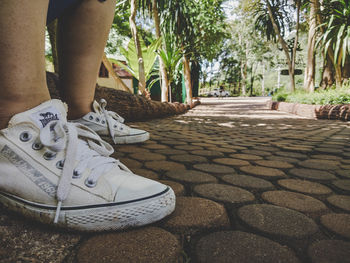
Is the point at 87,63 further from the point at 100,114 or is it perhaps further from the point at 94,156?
the point at 94,156

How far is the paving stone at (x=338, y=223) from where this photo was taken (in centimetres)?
62

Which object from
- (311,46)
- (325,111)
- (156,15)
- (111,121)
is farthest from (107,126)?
(311,46)

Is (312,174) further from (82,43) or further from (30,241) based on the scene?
(82,43)

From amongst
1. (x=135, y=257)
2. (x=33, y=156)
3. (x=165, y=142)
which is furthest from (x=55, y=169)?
(x=165, y=142)

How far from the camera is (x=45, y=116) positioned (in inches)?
26.1

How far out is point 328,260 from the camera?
1.63 feet

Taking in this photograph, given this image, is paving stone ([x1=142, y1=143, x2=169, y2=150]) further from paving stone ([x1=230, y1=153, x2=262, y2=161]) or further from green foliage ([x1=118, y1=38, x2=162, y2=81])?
green foliage ([x1=118, y1=38, x2=162, y2=81])

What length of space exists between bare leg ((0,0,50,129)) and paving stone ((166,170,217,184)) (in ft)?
2.07

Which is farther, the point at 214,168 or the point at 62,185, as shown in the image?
the point at 214,168

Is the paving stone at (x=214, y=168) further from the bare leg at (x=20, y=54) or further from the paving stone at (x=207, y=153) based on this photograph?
the bare leg at (x=20, y=54)

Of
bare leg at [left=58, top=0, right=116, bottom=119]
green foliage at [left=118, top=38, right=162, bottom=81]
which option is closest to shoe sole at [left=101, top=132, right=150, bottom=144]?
bare leg at [left=58, top=0, right=116, bottom=119]

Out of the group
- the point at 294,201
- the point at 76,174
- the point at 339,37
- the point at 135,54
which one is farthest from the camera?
the point at 339,37

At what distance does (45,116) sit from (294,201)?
0.89 meters

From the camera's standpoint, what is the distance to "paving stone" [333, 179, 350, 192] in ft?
3.11
